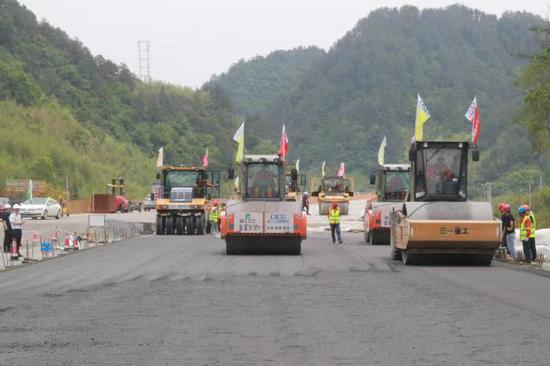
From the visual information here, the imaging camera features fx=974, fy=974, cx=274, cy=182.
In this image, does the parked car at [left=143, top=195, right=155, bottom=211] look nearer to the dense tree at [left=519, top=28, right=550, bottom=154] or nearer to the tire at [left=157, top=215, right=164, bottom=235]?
the dense tree at [left=519, top=28, right=550, bottom=154]

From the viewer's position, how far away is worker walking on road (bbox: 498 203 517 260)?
26.7m

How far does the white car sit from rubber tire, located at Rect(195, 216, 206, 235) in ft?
54.6

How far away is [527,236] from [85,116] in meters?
103

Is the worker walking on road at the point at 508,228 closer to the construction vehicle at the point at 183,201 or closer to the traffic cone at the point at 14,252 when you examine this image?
the traffic cone at the point at 14,252

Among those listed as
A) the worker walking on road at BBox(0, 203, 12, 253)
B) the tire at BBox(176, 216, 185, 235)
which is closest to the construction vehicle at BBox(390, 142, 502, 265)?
the worker walking on road at BBox(0, 203, 12, 253)

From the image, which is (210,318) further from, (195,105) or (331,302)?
(195,105)

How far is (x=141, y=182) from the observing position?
114 meters

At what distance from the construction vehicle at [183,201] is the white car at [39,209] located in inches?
597

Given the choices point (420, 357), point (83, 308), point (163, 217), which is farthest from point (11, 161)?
point (420, 357)

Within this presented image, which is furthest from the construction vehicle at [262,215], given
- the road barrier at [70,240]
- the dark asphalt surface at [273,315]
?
the road barrier at [70,240]

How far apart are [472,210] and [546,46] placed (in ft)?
81.4

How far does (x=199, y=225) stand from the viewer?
45.8 m

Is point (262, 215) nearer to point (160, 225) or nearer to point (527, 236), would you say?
point (527, 236)

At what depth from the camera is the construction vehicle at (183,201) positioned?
148ft
